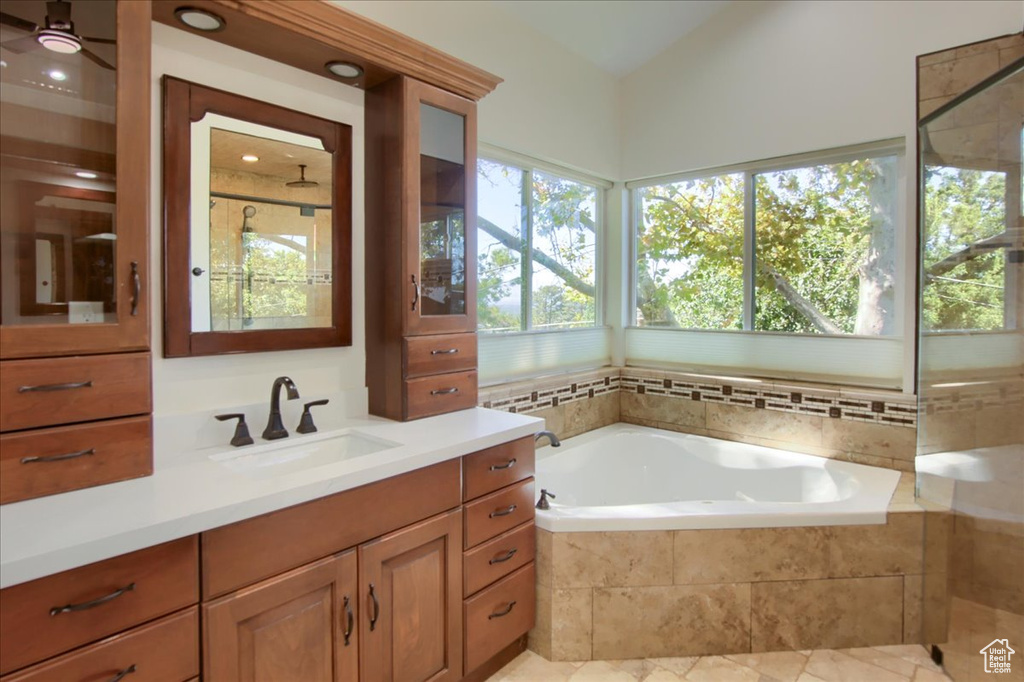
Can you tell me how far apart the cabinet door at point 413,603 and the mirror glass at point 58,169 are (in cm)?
93

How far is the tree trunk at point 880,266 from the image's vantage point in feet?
8.82

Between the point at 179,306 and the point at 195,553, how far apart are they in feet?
2.57

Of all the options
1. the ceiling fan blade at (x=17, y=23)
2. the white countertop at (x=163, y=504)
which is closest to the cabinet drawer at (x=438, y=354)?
the white countertop at (x=163, y=504)

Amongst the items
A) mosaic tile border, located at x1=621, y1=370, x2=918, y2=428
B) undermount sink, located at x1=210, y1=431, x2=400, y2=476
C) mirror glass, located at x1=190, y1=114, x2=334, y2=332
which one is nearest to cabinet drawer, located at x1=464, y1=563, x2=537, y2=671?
undermount sink, located at x1=210, y1=431, x2=400, y2=476

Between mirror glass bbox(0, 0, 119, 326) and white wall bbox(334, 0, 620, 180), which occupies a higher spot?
white wall bbox(334, 0, 620, 180)

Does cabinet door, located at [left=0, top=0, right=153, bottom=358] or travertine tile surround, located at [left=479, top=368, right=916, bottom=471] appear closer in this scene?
cabinet door, located at [left=0, top=0, right=153, bottom=358]

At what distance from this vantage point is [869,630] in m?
2.08

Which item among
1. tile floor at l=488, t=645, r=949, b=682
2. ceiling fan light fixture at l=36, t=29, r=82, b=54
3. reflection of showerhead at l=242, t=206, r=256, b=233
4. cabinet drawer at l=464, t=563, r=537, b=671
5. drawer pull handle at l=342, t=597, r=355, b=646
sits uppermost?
ceiling fan light fixture at l=36, t=29, r=82, b=54

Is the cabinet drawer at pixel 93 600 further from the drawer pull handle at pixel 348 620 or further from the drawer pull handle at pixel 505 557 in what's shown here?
the drawer pull handle at pixel 505 557

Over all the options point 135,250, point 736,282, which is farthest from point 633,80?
point 135,250

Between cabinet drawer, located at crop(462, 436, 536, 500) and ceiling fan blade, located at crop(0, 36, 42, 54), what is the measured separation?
1.47 metres

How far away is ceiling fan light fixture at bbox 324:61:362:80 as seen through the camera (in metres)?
1.81

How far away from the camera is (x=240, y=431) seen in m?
1.63

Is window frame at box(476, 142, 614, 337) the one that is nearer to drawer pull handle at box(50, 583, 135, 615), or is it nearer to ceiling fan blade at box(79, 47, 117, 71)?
ceiling fan blade at box(79, 47, 117, 71)
